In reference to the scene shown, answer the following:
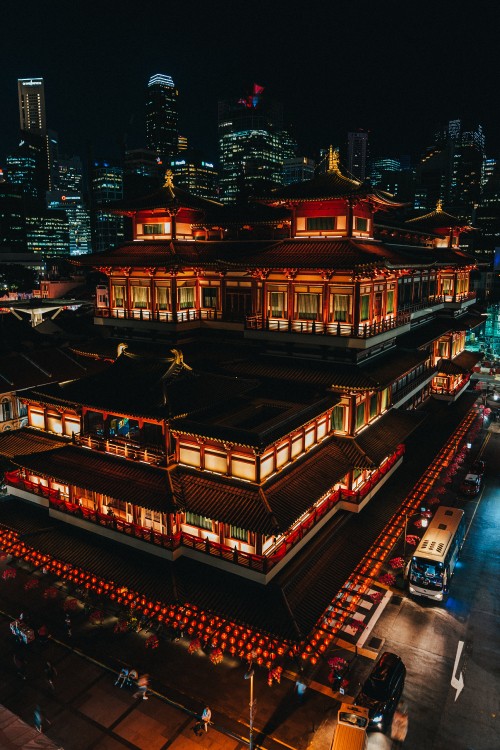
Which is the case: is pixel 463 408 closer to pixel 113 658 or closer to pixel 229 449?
pixel 229 449

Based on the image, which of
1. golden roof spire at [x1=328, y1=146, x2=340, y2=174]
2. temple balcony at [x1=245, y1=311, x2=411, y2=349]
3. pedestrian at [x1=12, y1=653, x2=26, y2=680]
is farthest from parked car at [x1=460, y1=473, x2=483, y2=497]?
pedestrian at [x1=12, y1=653, x2=26, y2=680]

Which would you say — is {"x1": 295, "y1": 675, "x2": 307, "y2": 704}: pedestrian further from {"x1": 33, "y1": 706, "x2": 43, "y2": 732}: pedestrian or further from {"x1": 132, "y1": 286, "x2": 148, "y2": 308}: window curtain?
{"x1": 132, "y1": 286, "x2": 148, "y2": 308}: window curtain

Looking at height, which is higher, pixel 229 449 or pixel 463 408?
pixel 229 449

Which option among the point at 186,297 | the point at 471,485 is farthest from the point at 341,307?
the point at 471,485

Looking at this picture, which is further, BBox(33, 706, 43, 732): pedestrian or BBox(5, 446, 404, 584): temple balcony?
BBox(5, 446, 404, 584): temple balcony

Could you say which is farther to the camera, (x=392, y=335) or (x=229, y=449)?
(x=392, y=335)

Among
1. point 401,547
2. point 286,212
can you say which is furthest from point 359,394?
point 286,212

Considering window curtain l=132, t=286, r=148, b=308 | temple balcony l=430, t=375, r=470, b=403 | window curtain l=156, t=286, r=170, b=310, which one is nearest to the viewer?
window curtain l=156, t=286, r=170, b=310
